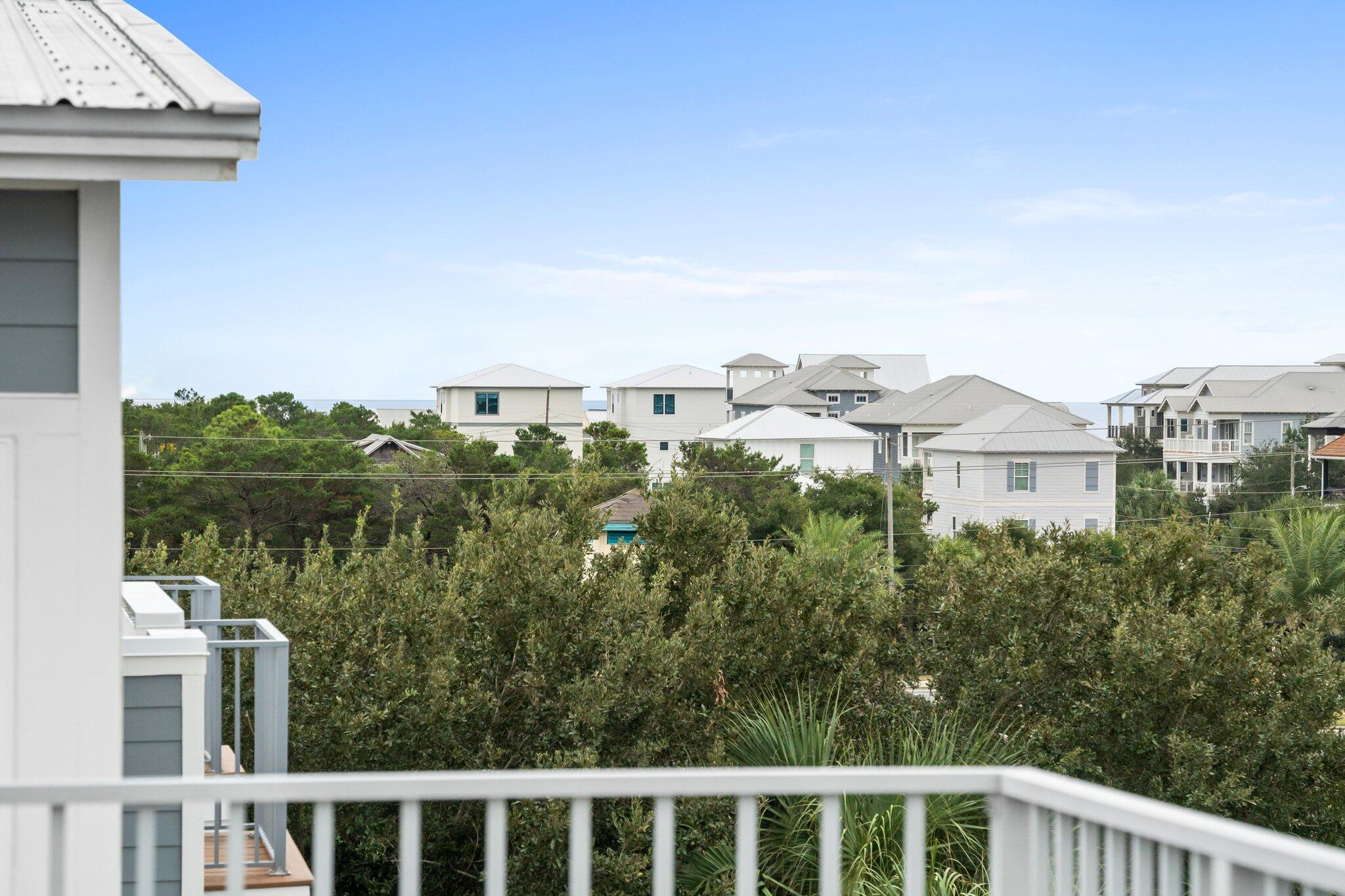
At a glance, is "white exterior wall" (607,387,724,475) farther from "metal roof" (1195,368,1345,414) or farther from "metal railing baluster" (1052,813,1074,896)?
"metal railing baluster" (1052,813,1074,896)

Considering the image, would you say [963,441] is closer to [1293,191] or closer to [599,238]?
Answer: [1293,191]

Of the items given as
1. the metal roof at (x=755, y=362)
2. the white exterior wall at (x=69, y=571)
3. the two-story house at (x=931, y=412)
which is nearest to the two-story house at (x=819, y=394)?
the two-story house at (x=931, y=412)

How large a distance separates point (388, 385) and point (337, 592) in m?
76.6

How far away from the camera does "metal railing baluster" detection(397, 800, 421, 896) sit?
7.04 ft

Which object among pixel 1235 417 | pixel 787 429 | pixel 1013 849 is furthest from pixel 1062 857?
pixel 1235 417

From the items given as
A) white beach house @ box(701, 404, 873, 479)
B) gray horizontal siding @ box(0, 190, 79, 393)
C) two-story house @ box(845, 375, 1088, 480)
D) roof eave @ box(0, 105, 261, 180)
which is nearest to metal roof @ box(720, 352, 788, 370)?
two-story house @ box(845, 375, 1088, 480)

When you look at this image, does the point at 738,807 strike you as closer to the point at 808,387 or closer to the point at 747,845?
the point at 747,845

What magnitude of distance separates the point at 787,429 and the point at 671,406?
19.3 m

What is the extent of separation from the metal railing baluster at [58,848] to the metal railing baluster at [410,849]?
23.0 inches

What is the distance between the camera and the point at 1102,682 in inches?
595

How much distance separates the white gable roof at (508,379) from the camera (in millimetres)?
83562

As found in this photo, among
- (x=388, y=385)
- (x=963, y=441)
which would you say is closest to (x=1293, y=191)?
(x=963, y=441)

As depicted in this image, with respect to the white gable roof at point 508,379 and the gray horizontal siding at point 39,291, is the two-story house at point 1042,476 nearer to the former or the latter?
the white gable roof at point 508,379

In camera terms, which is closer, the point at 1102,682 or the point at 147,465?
the point at 1102,682
